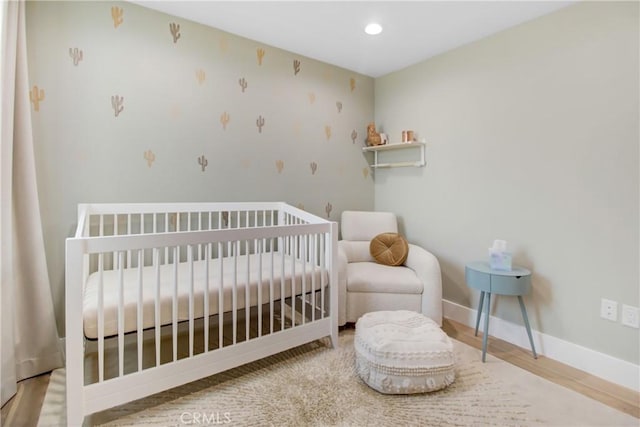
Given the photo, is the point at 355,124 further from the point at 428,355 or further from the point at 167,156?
the point at 428,355

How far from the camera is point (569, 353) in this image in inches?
82.0

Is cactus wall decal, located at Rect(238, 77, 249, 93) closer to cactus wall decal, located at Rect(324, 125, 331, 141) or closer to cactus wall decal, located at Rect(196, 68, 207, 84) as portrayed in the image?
cactus wall decal, located at Rect(196, 68, 207, 84)

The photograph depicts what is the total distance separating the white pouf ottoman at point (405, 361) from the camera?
167cm

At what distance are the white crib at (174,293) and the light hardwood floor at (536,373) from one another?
231 mm

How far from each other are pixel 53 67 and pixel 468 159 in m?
2.86

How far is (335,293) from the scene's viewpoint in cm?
217

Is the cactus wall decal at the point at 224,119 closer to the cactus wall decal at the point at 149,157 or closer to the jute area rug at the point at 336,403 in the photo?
the cactus wall decal at the point at 149,157

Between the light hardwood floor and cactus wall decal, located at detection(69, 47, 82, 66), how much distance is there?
1.84 metres

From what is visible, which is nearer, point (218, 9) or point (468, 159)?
point (218, 9)

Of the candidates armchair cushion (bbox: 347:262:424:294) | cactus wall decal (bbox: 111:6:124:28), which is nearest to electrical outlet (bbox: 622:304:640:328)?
armchair cushion (bbox: 347:262:424:294)

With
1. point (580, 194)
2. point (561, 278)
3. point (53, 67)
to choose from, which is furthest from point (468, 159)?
point (53, 67)

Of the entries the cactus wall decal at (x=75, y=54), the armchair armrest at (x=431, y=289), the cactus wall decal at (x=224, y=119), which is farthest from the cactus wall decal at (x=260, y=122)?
the armchair armrest at (x=431, y=289)

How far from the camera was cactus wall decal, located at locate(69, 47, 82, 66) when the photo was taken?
199 centimetres

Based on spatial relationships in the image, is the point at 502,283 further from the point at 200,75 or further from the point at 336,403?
the point at 200,75
